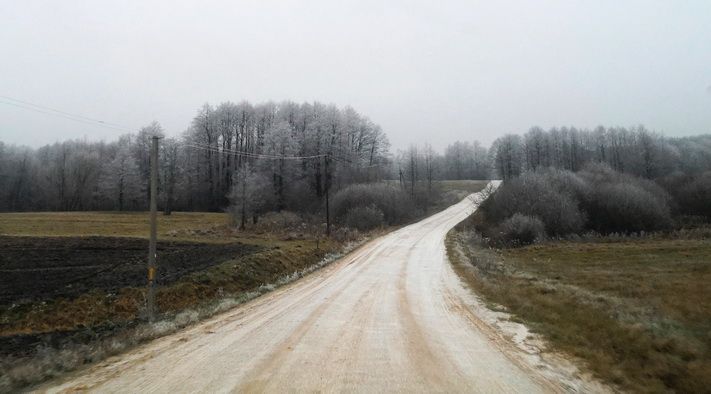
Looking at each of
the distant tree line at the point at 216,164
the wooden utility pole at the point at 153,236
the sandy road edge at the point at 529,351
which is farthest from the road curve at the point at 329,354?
the distant tree line at the point at 216,164

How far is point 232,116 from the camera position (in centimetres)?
8994

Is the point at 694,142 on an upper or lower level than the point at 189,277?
upper

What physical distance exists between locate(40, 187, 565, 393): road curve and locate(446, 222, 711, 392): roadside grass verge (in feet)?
4.28

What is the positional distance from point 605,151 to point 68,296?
12564 centimetres

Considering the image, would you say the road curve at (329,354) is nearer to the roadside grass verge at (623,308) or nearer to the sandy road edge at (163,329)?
the sandy road edge at (163,329)

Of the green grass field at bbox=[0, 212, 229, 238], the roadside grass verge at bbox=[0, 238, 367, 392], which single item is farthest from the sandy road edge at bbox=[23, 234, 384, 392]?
the green grass field at bbox=[0, 212, 229, 238]

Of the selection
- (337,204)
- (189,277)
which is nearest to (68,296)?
(189,277)

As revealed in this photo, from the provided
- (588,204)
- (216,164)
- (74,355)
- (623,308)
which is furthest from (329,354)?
(216,164)

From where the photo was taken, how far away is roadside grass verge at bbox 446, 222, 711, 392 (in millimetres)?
6859

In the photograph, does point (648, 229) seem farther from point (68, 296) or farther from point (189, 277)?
point (68, 296)

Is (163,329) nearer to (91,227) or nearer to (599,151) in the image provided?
(91,227)

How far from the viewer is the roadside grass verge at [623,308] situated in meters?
6.86

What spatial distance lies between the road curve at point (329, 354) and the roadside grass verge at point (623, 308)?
51.4 inches

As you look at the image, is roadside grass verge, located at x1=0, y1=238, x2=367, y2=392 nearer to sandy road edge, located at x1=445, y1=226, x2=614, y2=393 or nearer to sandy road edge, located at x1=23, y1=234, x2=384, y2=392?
sandy road edge, located at x1=23, y1=234, x2=384, y2=392
